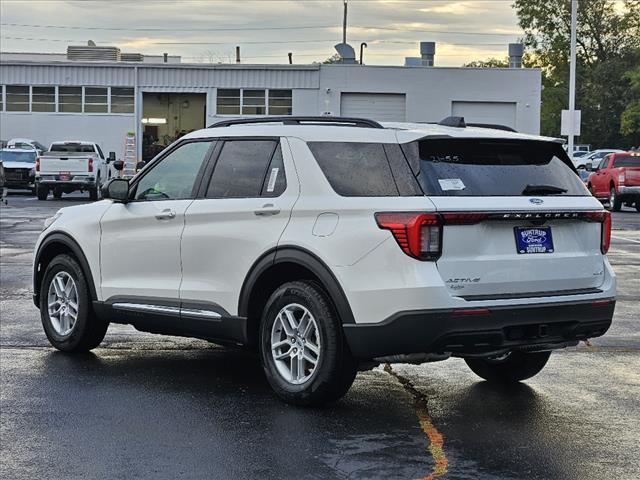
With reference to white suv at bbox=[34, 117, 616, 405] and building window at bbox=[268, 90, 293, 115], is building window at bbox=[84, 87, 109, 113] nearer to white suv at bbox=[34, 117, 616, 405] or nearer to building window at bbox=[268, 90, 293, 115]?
building window at bbox=[268, 90, 293, 115]

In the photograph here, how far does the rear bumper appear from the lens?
6.30m

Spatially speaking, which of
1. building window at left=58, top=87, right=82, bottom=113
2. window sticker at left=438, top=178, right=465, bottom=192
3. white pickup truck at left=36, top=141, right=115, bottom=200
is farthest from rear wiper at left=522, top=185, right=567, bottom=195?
building window at left=58, top=87, right=82, bottom=113

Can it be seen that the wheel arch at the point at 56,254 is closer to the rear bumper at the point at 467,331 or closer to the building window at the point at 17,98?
the rear bumper at the point at 467,331

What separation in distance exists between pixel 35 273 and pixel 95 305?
1055 millimetres

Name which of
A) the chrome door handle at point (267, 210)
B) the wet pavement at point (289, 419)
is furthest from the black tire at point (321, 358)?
the chrome door handle at point (267, 210)

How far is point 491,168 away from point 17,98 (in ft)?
167

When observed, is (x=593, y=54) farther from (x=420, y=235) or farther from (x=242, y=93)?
(x=420, y=235)

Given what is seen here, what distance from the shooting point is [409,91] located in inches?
2082

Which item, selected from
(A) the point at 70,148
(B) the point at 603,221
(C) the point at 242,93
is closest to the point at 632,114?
(C) the point at 242,93

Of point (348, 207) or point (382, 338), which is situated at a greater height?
point (348, 207)

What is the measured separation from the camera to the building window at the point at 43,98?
5469cm

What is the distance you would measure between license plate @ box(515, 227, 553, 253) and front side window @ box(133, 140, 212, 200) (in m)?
2.40

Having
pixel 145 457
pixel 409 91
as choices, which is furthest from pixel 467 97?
pixel 145 457

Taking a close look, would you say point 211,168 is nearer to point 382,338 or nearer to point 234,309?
point 234,309
